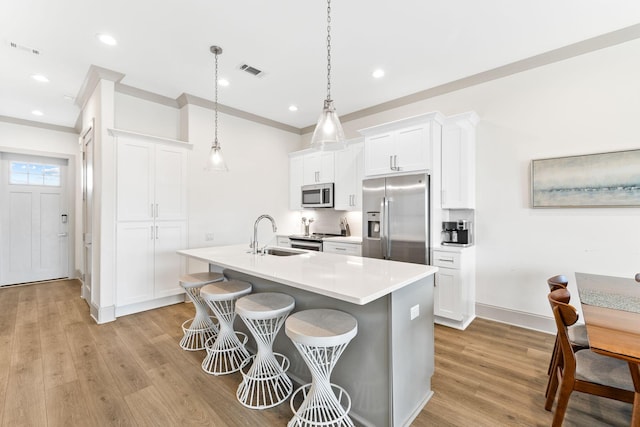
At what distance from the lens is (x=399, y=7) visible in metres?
2.40

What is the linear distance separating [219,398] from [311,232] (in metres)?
3.83

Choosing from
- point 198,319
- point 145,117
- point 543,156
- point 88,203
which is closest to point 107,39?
point 145,117

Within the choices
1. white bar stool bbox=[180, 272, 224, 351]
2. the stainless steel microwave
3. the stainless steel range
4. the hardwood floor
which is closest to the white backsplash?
the stainless steel microwave

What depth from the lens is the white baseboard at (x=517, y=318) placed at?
310cm

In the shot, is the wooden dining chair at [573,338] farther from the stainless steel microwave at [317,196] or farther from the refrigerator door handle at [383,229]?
the stainless steel microwave at [317,196]

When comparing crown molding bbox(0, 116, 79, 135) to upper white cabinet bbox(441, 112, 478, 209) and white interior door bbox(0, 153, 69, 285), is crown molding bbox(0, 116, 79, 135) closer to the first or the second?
white interior door bbox(0, 153, 69, 285)

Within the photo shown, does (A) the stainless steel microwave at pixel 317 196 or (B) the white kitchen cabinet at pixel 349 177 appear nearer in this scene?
(B) the white kitchen cabinet at pixel 349 177

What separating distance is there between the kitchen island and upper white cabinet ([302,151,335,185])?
2.99 m

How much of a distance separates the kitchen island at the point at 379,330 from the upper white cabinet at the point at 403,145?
1790mm

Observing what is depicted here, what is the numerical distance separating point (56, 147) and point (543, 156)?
784 centimetres

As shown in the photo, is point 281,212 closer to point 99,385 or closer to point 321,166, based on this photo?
point 321,166

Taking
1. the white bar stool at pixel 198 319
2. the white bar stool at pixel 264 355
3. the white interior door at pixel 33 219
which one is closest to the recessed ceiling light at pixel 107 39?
the white bar stool at pixel 198 319

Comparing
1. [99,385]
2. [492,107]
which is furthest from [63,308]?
[492,107]

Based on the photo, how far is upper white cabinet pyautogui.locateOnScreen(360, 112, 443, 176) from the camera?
11.2 feet
